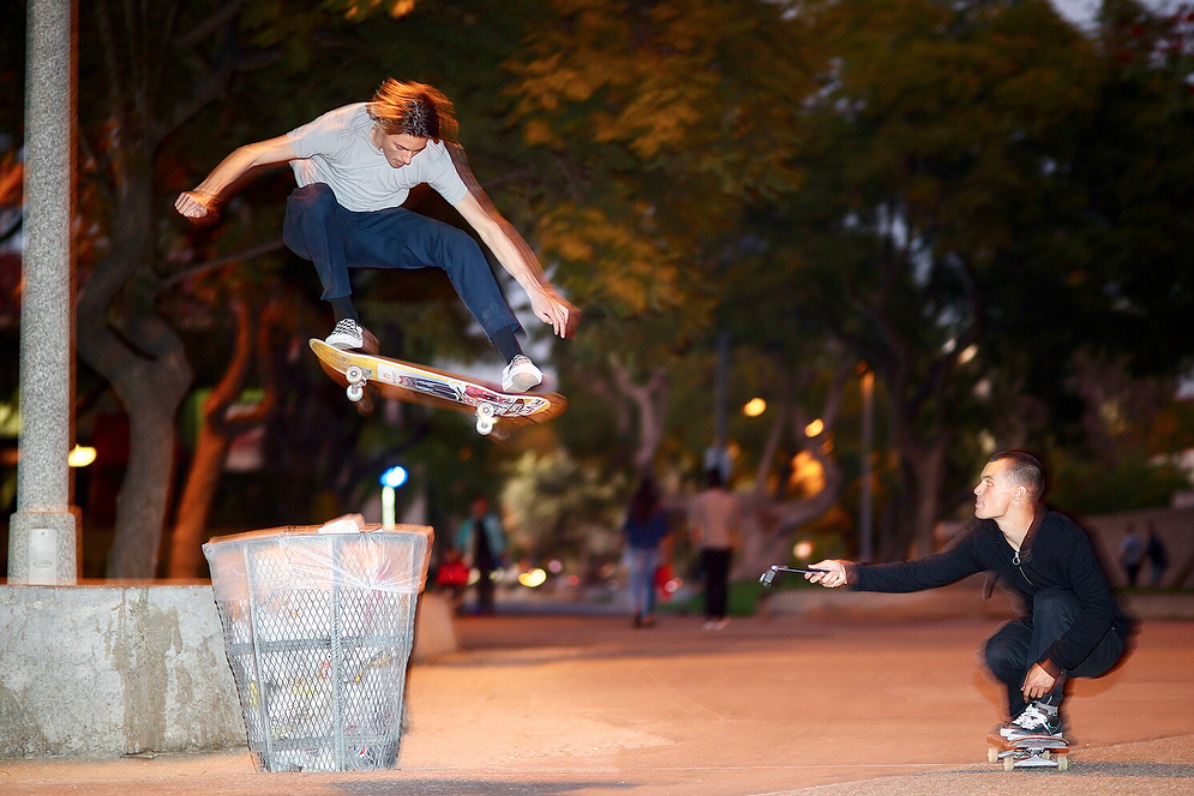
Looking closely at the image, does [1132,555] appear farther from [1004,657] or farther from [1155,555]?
[1004,657]

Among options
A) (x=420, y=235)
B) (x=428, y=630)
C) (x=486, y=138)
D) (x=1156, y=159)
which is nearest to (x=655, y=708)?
(x=420, y=235)

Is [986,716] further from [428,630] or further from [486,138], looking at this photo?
[486,138]

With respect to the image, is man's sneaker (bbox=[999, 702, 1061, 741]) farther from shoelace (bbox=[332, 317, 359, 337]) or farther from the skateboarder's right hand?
the skateboarder's right hand

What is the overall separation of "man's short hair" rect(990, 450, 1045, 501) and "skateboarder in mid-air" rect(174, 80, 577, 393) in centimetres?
208

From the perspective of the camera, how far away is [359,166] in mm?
6477

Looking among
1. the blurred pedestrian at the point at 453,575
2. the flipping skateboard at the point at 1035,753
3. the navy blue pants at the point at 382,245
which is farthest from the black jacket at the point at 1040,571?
the blurred pedestrian at the point at 453,575

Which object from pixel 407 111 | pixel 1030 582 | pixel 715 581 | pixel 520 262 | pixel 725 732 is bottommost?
pixel 725 732

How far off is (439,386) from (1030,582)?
2.91 meters

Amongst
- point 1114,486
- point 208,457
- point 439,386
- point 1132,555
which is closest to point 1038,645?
point 439,386

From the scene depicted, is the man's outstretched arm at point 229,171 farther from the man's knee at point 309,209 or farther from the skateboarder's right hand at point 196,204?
the man's knee at point 309,209

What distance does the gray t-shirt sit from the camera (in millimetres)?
6336

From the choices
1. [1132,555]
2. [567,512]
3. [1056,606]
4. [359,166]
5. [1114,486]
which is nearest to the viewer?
[1056,606]

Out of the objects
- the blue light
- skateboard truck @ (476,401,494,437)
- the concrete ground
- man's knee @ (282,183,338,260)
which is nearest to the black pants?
the concrete ground

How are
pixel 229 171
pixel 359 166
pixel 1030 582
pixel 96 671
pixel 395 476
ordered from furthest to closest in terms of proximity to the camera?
pixel 395 476, pixel 96 671, pixel 359 166, pixel 229 171, pixel 1030 582
